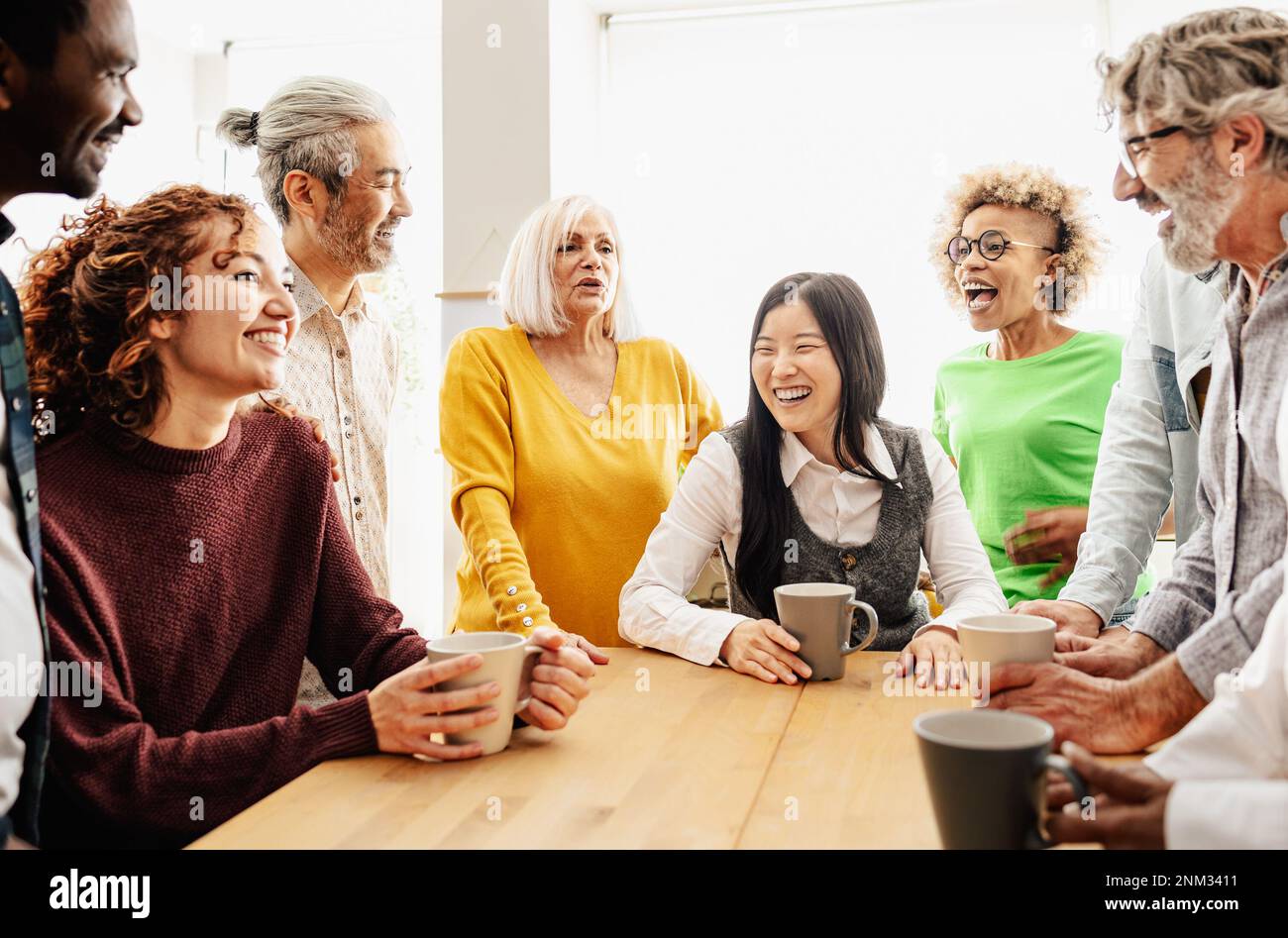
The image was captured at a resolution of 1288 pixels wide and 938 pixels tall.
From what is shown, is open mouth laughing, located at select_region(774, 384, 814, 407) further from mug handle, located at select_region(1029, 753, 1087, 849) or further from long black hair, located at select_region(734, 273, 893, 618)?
mug handle, located at select_region(1029, 753, 1087, 849)

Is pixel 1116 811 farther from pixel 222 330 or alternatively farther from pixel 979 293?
pixel 979 293

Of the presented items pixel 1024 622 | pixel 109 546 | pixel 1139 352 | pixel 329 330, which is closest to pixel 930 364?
pixel 1139 352

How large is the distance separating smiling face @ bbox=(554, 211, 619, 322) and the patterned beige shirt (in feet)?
1.55

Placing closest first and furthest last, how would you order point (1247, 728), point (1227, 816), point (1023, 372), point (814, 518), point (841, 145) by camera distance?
point (1227, 816) → point (1247, 728) → point (814, 518) → point (1023, 372) → point (841, 145)

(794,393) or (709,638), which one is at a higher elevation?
(794,393)

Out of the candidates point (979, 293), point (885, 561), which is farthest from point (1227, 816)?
point (979, 293)

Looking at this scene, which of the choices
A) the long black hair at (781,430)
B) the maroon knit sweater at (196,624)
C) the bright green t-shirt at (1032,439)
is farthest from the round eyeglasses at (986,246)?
the maroon knit sweater at (196,624)

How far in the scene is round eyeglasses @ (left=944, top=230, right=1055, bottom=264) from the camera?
249cm

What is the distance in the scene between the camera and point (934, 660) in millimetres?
1443

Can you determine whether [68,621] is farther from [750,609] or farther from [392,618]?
[750,609]

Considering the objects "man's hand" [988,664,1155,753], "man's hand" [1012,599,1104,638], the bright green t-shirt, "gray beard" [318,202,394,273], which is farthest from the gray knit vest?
"gray beard" [318,202,394,273]

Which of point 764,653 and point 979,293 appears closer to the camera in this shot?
point 764,653

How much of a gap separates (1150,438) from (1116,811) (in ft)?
4.00
